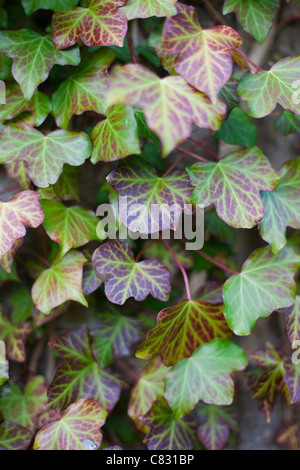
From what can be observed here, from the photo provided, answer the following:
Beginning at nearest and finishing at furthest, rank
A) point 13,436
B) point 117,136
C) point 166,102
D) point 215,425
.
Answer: point 166,102 < point 117,136 < point 13,436 < point 215,425

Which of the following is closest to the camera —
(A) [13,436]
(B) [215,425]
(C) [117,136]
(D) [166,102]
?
(D) [166,102]

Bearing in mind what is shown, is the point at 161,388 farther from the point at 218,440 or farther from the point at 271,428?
the point at 271,428

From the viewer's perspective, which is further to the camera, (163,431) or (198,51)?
(163,431)

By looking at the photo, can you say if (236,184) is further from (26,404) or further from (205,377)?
(26,404)

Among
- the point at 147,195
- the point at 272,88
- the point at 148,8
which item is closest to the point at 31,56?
the point at 148,8

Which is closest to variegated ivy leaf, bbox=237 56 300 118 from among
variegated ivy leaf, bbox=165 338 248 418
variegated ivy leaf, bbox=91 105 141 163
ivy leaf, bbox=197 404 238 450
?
variegated ivy leaf, bbox=91 105 141 163

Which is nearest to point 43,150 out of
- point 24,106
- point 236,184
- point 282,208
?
point 24,106

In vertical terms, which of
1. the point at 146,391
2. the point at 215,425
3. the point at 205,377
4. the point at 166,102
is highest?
the point at 166,102

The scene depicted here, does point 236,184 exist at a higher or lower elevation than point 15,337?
higher
